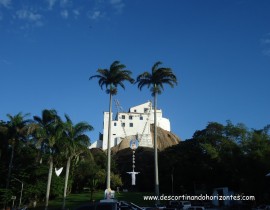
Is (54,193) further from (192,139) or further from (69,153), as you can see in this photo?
(192,139)

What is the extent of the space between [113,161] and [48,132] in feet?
121

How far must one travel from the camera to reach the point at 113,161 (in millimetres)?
82438

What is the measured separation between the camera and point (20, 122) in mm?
57219

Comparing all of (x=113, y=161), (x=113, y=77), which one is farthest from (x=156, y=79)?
(x=113, y=161)

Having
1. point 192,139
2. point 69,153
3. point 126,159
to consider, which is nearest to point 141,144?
point 126,159

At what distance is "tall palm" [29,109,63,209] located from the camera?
46.4m

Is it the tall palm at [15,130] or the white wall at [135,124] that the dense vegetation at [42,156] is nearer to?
the tall palm at [15,130]

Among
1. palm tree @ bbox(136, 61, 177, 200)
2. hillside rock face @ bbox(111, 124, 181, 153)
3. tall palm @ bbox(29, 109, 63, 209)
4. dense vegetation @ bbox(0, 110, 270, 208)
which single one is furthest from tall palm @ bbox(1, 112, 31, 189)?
hillside rock face @ bbox(111, 124, 181, 153)

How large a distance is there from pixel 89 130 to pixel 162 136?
64.4 metres

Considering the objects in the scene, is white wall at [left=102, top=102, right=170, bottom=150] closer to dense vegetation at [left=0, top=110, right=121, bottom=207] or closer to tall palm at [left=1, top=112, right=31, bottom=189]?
dense vegetation at [left=0, top=110, right=121, bottom=207]

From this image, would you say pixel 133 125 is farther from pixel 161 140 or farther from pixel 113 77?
pixel 113 77

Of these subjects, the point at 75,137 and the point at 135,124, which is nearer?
the point at 75,137

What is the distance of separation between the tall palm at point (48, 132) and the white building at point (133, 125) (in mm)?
60866

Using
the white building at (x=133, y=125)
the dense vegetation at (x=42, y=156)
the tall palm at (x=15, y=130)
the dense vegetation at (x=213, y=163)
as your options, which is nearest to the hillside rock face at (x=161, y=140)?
the white building at (x=133, y=125)
